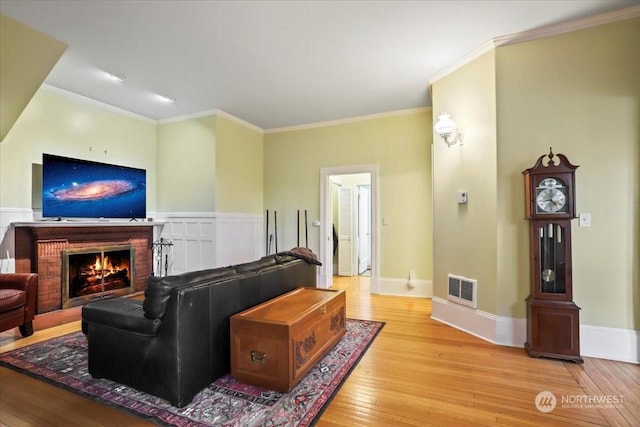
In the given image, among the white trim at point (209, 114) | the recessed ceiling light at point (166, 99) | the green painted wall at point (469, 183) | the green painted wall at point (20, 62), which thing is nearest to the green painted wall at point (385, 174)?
the white trim at point (209, 114)

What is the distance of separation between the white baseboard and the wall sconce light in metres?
1.87

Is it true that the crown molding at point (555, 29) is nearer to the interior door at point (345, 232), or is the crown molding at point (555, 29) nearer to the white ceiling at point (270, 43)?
the white ceiling at point (270, 43)

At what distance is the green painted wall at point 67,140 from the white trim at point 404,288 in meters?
4.16

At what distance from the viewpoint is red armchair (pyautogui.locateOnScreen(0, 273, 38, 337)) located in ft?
9.56

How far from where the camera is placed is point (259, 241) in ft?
19.6

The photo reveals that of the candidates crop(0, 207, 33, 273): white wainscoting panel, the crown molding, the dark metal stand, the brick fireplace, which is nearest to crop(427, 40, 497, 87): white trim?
the crown molding

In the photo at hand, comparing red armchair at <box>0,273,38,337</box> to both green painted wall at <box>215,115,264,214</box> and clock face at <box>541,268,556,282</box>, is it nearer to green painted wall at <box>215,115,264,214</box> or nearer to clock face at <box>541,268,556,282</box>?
green painted wall at <box>215,115,264,214</box>

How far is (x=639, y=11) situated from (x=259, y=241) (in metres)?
5.55

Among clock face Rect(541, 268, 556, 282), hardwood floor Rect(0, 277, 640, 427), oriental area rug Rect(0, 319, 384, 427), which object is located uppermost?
clock face Rect(541, 268, 556, 282)

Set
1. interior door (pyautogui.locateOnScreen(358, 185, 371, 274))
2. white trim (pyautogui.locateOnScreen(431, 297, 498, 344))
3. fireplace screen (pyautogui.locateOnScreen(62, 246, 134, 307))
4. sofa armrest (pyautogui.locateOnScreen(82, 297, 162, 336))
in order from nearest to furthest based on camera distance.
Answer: sofa armrest (pyautogui.locateOnScreen(82, 297, 162, 336)), white trim (pyautogui.locateOnScreen(431, 297, 498, 344)), fireplace screen (pyautogui.locateOnScreen(62, 246, 134, 307)), interior door (pyautogui.locateOnScreen(358, 185, 371, 274))

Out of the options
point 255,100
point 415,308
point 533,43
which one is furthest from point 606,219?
point 255,100

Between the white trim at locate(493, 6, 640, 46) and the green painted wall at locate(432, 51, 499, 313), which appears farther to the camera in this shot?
the green painted wall at locate(432, 51, 499, 313)

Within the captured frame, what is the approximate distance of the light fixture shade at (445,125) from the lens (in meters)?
3.53

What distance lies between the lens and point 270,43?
3.12 metres
